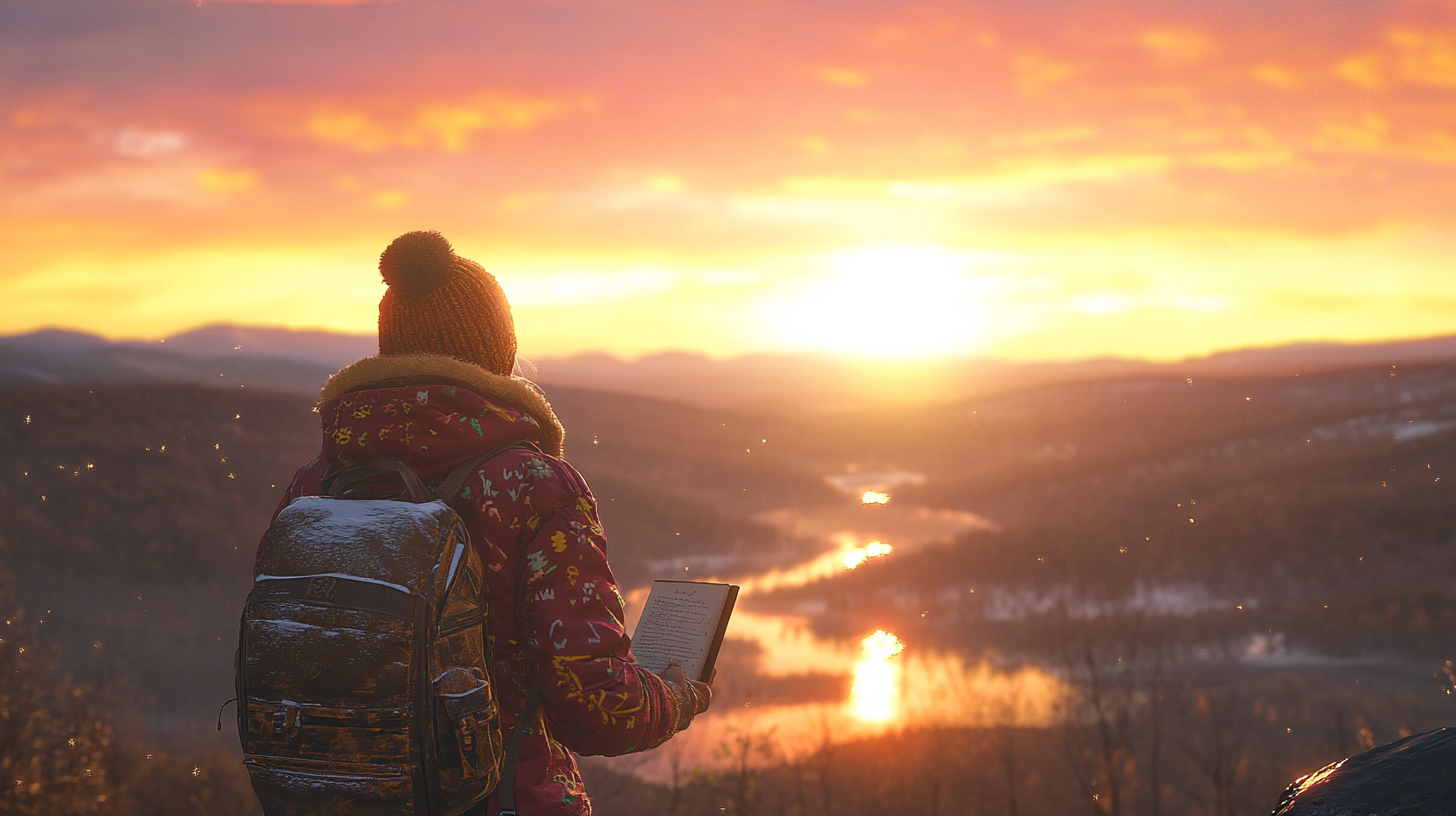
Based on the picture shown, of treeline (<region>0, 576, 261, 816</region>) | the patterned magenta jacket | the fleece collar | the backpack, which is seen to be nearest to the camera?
the backpack

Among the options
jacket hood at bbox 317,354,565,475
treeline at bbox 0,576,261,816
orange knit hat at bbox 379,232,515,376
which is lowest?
treeline at bbox 0,576,261,816

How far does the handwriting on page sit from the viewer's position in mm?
3359

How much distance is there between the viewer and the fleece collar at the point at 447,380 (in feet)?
9.66

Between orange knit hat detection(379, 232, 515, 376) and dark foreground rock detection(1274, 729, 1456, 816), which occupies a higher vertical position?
orange knit hat detection(379, 232, 515, 376)

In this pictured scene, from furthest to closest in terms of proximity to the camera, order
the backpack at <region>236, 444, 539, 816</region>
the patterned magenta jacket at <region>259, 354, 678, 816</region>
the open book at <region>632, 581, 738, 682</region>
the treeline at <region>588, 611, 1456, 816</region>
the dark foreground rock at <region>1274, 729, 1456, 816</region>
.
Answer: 1. the treeline at <region>588, 611, 1456, 816</region>
2. the open book at <region>632, 581, 738, 682</region>
3. the patterned magenta jacket at <region>259, 354, 678, 816</region>
4. the backpack at <region>236, 444, 539, 816</region>
5. the dark foreground rock at <region>1274, 729, 1456, 816</region>

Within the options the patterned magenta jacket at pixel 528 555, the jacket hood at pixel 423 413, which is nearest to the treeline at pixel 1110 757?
the patterned magenta jacket at pixel 528 555

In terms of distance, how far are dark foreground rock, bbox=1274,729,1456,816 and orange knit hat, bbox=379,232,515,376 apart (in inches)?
106

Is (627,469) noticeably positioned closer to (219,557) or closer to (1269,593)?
(219,557)

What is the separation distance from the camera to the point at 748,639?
40656 millimetres

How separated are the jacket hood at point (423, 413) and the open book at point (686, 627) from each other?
892 millimetres

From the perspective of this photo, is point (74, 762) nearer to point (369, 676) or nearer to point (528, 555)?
point (369, 676)

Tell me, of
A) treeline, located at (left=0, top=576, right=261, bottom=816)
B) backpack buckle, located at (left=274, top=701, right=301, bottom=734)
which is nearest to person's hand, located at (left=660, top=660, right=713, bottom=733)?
backpack buckle, located at (left=274, top=701, right=301, bottom=734)

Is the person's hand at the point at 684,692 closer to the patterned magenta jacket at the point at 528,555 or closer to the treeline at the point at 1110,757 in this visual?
the patterned magenta jacket at the point at 528,555

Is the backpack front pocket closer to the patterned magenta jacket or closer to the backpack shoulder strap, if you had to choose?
the patterned magenta jacket
